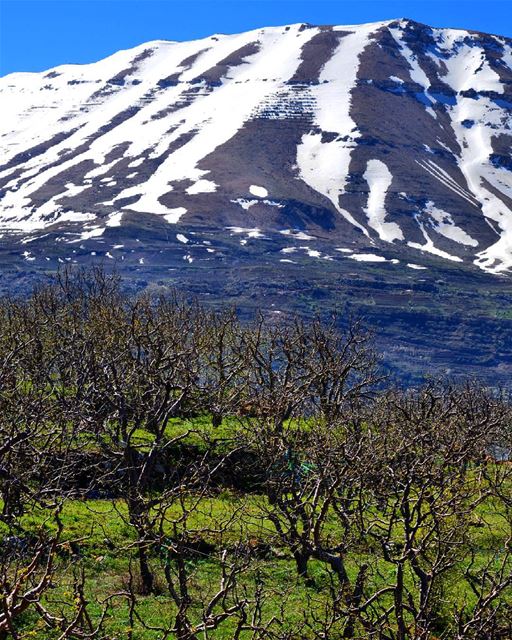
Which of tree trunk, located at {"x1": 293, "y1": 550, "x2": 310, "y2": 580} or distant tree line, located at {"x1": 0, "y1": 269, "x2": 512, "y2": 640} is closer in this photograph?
distant tree line, located at {"x1": 0, "y1": 269, "x2": 512, "y2": 640}

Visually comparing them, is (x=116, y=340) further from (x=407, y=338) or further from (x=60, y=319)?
(x=407, y=338)

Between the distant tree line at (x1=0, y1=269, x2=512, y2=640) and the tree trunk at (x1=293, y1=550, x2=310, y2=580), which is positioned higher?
the distant tree line at (x1=0, y1=269, x2=512, y2=640)

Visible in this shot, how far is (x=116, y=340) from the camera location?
34562 mm

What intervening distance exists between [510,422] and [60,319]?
24.9 meters

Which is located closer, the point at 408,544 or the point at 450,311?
the point at 408,544

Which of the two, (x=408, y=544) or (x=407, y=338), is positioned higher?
(x=408, y=544)

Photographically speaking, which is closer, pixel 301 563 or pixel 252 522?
pixel 301 563

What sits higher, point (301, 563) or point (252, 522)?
point (301, 563)

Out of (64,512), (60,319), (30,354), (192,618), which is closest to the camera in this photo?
(192,618)

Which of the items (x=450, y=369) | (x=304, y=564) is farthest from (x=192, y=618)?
(x=450, y=369)

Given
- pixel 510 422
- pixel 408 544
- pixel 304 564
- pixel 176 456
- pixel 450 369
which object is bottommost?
pixel 450 369

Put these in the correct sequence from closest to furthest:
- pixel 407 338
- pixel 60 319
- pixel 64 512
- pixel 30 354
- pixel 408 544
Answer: pixel 408 544, pixel 64 512, pixel 30 354, pixel 60 319, pixel 407 338

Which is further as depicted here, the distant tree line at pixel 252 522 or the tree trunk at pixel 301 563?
the tree trunk at pixel 301 563

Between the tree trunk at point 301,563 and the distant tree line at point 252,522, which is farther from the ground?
the distant tree line at point 252,522
